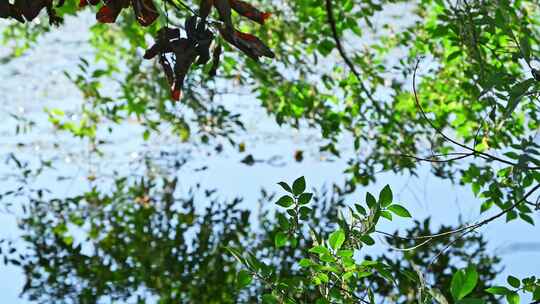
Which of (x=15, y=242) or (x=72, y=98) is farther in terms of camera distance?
(x=72, y=98)

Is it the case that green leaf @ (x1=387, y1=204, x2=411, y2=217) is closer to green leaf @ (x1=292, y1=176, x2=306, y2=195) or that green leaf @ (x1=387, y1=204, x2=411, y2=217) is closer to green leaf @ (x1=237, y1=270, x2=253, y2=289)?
green leaf @ (x1=292, y1=176, x2=306, y2=195)

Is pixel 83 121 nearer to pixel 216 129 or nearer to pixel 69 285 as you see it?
pixel 216 129

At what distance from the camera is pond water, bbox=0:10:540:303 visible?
12.8 ft

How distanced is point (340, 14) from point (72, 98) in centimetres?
333

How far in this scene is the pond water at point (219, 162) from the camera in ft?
12.8

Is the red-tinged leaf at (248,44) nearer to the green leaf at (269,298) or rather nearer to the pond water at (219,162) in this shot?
the green leaf at (269,298)

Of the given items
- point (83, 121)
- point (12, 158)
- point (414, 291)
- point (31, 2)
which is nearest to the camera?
point (31, 2)

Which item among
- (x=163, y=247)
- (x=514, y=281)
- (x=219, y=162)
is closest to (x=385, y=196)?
(x=514, y=281)

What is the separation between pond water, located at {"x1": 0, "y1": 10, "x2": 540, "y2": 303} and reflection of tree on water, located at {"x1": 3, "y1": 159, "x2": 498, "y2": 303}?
113 mm

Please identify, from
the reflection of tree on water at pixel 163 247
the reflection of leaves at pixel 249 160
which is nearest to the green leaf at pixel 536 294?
the reflection of tree on water at pixel 163 247

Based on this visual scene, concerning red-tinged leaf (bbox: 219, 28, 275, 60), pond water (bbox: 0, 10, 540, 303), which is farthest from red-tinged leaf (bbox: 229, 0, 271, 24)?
pond water (bbox: 0, 10, 540, 303)

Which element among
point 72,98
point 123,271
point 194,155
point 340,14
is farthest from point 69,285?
point 72,98

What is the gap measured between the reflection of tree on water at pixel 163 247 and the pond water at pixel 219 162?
11 cm

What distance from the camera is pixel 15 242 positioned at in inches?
146
